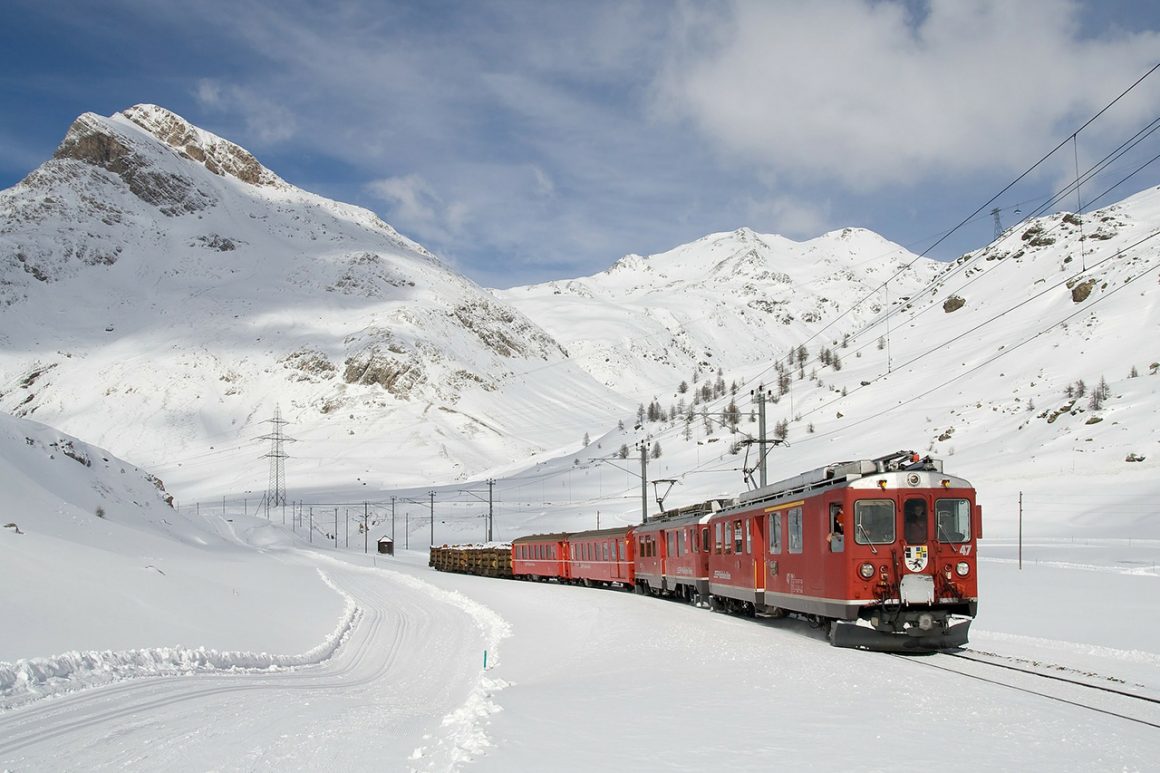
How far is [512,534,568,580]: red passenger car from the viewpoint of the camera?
52938mm

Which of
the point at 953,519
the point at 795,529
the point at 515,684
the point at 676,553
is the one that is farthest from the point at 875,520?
A: the point at 676,553

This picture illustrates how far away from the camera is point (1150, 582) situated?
88.8 ft

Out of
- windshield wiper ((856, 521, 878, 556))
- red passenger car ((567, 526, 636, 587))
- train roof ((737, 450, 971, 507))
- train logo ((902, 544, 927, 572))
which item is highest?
train roof ((737, 450, 971, 507))

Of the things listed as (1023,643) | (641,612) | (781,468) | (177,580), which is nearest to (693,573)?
(641,612)

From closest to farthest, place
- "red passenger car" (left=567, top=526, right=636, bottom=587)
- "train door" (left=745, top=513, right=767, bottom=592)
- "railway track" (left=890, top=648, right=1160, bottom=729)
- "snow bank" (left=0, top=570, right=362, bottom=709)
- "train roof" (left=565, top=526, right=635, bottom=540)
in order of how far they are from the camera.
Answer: "railway track" (left=890, top=648, right=1160, bottom=729) < "snow bank" (left=0, top=570, right=362, bottom=709) < "train door" (left=745, top=513, right=767, bottom=592) < "red passenger car" (left=567, top=526, right=636, bottom=587) < "train roof" (left=565, top=526, right=635, bottom=540)

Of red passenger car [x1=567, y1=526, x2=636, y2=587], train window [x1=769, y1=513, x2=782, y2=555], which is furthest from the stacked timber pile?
train window [x1=769, y1=513, x2=782, y2=555]

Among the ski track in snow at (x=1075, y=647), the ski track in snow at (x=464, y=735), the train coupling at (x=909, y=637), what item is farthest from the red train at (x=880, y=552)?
the ski track in snow at (x=464, y=735)

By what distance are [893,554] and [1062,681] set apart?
181 inches

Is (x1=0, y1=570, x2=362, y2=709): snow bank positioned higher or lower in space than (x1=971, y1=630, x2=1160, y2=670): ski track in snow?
higher

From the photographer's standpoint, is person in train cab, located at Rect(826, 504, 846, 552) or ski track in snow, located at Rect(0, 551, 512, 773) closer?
ski track in snow, located at Rect(0, 551, 512, 773)

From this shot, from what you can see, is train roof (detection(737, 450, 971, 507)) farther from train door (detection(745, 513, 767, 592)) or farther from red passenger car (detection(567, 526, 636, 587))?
red passenger car (detection(567, 526, 636, 587))

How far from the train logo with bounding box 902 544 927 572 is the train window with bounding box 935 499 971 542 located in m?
0.53

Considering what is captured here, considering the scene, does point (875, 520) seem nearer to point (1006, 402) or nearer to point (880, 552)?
point (880, 552)

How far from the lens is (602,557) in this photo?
45969mm
